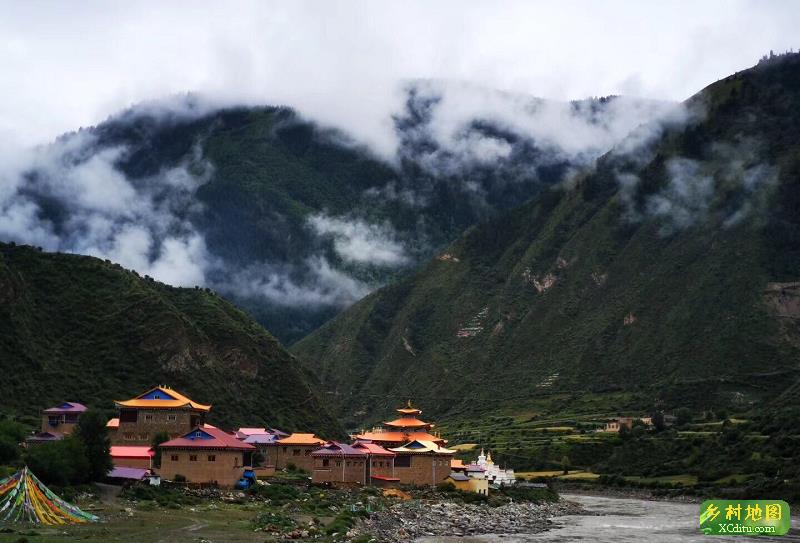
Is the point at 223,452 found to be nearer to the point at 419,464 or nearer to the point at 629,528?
the point at 419,464

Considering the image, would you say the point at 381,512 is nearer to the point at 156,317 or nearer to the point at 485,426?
the point at 156,317

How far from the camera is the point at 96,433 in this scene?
248 feet

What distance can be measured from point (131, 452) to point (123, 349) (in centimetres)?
4484

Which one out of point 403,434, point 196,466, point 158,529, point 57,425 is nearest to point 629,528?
point 196,466

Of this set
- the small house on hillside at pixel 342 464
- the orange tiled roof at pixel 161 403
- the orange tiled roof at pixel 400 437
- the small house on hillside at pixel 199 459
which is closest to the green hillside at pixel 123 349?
the orange tiled roof at pixel 161 403

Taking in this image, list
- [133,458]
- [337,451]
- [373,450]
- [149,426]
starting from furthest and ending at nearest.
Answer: [373,450] < [149,426] < [337,451] < [133,458]

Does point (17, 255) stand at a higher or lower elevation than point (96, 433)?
higher

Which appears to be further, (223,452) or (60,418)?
(60,418)

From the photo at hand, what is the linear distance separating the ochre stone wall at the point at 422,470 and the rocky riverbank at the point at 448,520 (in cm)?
810

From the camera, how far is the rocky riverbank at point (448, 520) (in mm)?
71375

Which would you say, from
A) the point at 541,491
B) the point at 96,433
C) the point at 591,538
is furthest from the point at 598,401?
the point at 96,433

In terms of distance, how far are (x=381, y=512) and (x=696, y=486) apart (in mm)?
56223

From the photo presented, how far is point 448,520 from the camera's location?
8188 cm

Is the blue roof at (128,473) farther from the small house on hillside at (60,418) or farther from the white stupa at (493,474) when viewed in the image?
the white stupa at (493,474)
